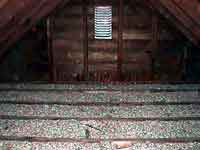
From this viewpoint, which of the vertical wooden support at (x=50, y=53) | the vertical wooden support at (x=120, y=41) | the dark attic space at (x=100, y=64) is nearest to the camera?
the dark attic space at (x=100, y=64)

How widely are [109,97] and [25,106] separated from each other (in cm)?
170

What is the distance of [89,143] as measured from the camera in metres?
4.60

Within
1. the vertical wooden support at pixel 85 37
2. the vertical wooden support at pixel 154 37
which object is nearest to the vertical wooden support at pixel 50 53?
the vertical wooden support at pixel 85 37

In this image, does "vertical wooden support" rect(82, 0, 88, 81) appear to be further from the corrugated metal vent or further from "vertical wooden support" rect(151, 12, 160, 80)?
"vertical wooden support" rect(151, 12, 160, 80)

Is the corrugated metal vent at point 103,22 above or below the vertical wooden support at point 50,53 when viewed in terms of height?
above

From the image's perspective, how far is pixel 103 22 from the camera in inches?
277

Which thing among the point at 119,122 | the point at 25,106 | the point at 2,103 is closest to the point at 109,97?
the point at 119,122

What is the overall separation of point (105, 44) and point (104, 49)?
120 mm

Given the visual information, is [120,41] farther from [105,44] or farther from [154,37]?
[154,37]

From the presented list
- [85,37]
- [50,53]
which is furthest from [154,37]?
[50,53]

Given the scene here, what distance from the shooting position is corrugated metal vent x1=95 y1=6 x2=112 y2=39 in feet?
22.8

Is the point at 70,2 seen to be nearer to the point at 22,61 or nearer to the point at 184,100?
the point at 22,61

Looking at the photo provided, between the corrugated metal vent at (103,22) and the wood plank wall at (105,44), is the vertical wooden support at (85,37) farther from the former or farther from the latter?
the corrugated metal vent at (103,22)

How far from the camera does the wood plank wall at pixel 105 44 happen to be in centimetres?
697
